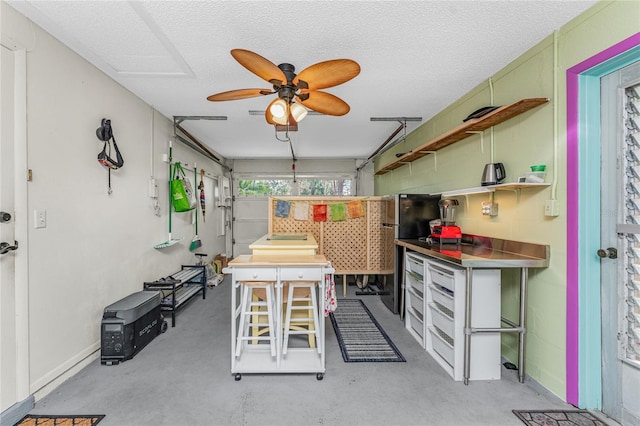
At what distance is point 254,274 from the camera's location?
2197 mm

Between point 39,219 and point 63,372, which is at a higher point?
point 39,219

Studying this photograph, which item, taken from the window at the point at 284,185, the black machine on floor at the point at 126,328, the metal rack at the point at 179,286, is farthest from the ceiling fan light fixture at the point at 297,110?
the window at the point at 284,185

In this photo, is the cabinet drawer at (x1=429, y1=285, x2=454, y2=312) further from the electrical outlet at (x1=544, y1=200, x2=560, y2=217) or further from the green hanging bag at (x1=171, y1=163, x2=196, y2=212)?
the green hanging bag at (x1=171, y1=163, x2=196, y2=212)

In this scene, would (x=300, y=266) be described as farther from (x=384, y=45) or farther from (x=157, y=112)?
(x=157, y=112)

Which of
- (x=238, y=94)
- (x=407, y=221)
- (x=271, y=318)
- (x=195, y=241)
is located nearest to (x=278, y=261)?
(x=271, y=318)

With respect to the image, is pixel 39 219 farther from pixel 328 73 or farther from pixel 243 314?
pixel 328 73

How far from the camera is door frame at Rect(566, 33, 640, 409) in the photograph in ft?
5.98

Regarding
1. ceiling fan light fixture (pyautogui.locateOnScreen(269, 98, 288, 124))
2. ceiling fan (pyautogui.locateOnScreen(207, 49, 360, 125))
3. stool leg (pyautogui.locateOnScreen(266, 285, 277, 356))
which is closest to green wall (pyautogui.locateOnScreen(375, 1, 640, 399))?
ceiling fan (pyautogui.locateOnScreen(207, 49, 360, 125))

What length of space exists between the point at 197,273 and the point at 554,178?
415 centimetres

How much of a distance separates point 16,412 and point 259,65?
262cm

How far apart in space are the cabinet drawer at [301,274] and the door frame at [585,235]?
1.72 m

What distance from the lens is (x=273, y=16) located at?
73.8 inches

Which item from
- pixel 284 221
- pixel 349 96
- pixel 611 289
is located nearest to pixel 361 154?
pixel 284 221

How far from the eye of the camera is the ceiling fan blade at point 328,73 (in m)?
1.78
